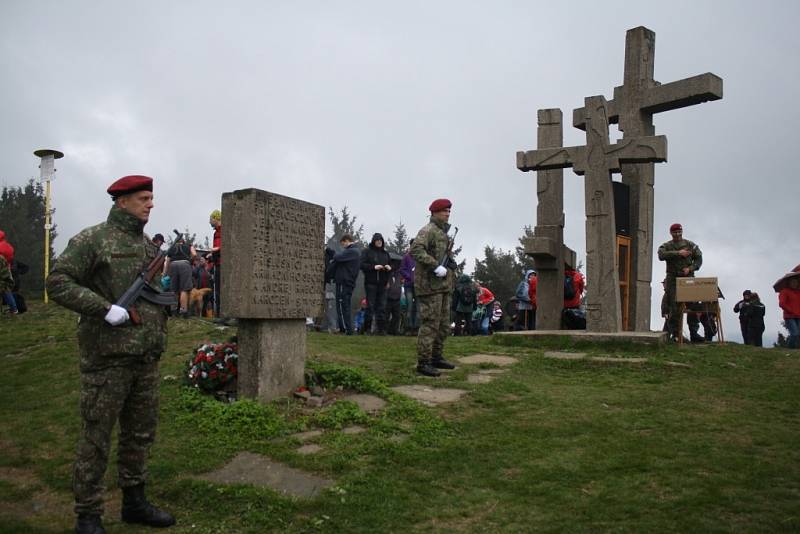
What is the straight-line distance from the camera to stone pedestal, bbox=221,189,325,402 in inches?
277

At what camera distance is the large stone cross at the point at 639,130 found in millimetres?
13570

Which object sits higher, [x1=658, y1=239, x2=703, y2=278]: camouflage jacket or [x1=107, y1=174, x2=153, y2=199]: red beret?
[x1=658, y1=239, x2=703, y2=278]: camouflage jacket

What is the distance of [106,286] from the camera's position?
180 inches

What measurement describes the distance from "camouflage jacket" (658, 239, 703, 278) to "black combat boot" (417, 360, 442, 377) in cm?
678

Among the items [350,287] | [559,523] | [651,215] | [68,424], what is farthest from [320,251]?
[651,215]

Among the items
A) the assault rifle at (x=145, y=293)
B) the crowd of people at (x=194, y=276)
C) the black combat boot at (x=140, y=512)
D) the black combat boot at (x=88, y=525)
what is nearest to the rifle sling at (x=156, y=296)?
the assault rifle at (x=145, y=293)

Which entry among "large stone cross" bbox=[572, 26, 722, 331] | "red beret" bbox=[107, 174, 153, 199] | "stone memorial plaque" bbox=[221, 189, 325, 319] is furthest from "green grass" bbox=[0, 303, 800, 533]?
"large stone cross" bbox=[572, 26, 722, 331]

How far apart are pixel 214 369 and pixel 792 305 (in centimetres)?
1173

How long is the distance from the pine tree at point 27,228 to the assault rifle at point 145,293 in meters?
29.7

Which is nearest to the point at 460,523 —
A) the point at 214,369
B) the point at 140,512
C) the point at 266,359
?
the point at 140,512

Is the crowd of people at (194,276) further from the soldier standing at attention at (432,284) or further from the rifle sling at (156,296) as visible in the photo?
the rifle sling at (156,296)

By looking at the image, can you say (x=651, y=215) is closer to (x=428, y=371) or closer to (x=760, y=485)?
(x=428, y=371)

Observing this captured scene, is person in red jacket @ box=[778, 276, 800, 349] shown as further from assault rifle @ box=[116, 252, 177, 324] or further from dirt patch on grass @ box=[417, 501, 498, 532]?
assault rifle @ box=[116, 252, 177, 324]

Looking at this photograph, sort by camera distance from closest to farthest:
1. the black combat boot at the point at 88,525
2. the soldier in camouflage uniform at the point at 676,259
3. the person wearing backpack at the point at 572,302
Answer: the black combat boot at the point at 88,525, the soldier in camouflage uniform at the point at 676,259, the person wearing backpack at the point at 572,302
